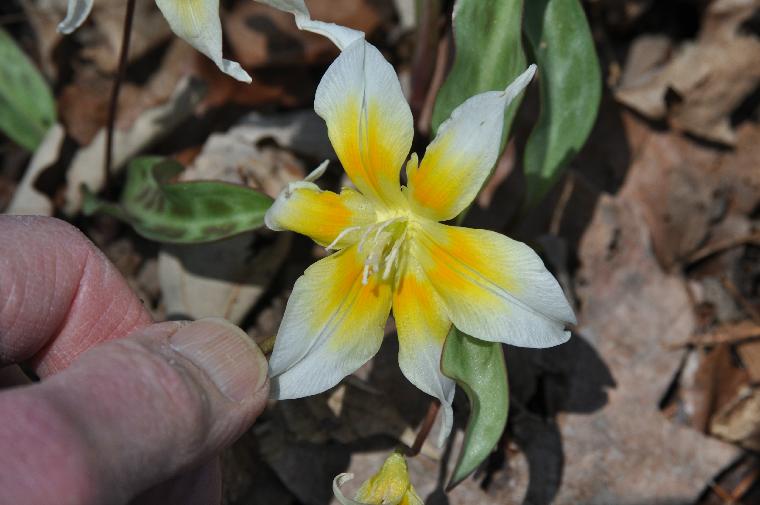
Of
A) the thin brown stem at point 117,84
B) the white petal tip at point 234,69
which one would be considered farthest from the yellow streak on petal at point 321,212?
the thin brown stem at point 117,84

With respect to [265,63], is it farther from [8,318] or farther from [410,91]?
[8,318]

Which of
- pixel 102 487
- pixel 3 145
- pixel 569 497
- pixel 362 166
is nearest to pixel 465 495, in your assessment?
pixel 569 497

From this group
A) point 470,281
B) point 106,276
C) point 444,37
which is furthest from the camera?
point 444,37

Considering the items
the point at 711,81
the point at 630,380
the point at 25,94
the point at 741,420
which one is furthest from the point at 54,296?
the point at 711,81

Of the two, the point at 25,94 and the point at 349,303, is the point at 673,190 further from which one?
the point at 25,94

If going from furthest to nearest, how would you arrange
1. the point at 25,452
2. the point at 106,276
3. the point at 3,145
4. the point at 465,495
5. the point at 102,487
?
the point at 3,145
the point at 465,495
the point at 106,276
the point at 102,487
the point at 25,452

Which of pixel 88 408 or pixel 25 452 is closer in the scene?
pixel 25 452

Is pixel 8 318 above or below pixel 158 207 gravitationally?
above
